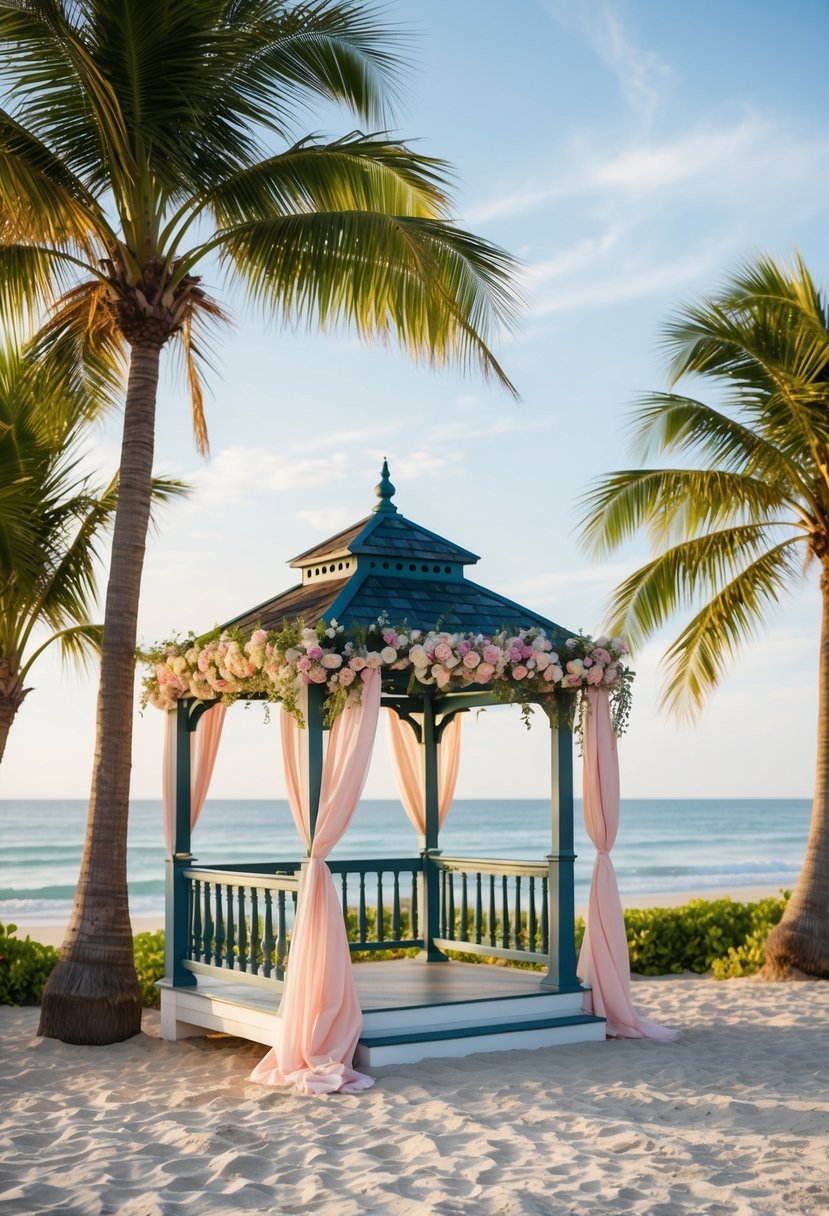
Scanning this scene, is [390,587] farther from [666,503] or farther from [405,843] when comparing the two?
[405,843]

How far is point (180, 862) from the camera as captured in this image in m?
9.66

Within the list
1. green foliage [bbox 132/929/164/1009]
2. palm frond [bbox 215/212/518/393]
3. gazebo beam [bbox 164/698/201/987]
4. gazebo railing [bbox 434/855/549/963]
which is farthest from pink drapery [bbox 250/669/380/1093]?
green foliage [bbox 132/929/164/1009]

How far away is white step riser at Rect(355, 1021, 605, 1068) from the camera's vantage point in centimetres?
796

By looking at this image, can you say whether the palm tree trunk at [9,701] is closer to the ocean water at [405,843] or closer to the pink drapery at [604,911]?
the pink drapery at [604,911]

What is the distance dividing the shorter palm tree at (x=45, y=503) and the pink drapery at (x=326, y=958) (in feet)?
12.6

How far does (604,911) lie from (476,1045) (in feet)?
4.37

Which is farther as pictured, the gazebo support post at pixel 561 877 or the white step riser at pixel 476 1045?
the gazebo support post at pixel 561 877

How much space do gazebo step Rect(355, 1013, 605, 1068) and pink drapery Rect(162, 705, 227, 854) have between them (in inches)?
96.1

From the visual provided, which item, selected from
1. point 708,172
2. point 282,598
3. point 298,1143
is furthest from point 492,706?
point 708,172

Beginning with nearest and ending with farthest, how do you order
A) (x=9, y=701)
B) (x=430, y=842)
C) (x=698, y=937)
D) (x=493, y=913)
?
(x=493, y=913) → (x=430, y=842) → (x=9, y=701) → (x=698, y=937)

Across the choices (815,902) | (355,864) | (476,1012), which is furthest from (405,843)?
(476,1012)

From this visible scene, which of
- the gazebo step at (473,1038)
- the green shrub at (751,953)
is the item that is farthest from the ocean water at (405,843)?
the gazebo step at (473,1038)

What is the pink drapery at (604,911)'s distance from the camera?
902cm

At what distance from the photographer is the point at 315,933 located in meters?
7.89
